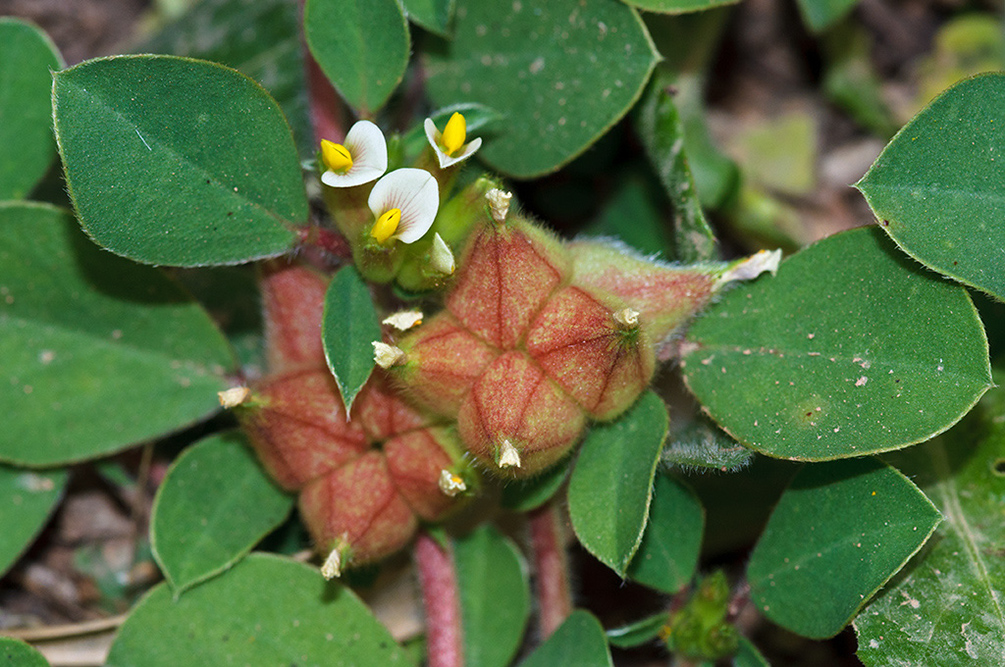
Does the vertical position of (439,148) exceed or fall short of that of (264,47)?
Result: it exceeds it

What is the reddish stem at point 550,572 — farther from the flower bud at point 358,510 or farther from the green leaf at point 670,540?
the flower bud at point 358,510

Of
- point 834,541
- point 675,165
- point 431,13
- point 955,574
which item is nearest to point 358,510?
point 834,541

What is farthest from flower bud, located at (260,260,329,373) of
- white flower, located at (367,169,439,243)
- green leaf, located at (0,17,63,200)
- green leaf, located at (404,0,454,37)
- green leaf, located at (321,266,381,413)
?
green leaf, located at (0,17,63,200)

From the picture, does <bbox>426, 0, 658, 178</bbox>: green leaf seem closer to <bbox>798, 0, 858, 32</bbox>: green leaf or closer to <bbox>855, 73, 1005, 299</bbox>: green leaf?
<bbox>855, 73, 1005, 299</bbox>: green leaf

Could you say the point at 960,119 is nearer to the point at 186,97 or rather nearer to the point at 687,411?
the point at 687,411

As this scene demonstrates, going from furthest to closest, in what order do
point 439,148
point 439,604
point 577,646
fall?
point 439,604
point 577,646
point 439,148

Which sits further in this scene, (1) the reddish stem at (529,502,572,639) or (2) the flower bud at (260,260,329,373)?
(1) the reddish stem at (529,502,572,639)

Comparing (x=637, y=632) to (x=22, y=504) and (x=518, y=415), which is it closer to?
(x=518, y=415)
